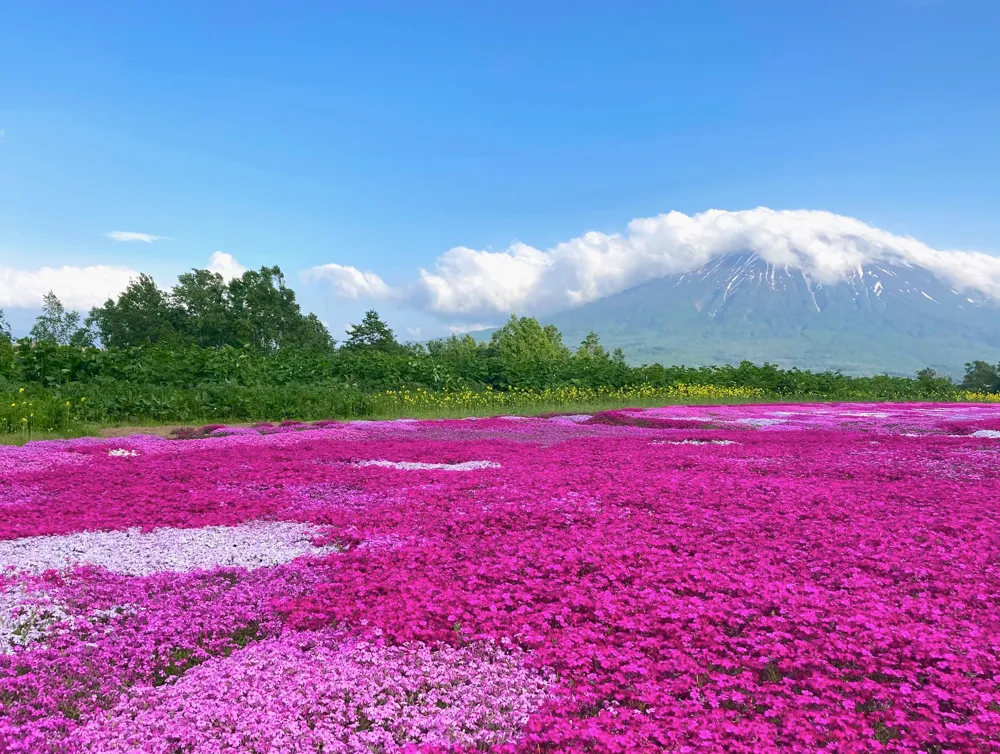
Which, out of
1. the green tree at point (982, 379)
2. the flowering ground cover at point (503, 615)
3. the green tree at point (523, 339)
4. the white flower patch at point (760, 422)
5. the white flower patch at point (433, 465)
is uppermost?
the green tree at point (523, 339)

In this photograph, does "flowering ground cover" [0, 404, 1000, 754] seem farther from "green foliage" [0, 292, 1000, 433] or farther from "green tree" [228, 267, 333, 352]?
"green tree" [228, 267, 333, 352]

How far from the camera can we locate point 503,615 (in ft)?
15.5

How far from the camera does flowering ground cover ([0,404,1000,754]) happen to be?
3447 millimetres

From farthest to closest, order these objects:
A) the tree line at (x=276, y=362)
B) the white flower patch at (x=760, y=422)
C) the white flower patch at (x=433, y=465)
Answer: the tree line at (x=276, y=362), the white flower patch at (x=760, y=422), the white flower patch at (x=433, y=465)

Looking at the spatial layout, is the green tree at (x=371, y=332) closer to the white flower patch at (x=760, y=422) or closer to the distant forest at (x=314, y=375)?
the distant forest at (x=314, y=375)

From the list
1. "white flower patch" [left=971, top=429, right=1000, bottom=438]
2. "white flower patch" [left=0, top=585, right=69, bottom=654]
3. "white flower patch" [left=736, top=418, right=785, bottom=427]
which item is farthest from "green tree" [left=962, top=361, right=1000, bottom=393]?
"white flower patch" [left=0, top=585, right=69, bottom=654]

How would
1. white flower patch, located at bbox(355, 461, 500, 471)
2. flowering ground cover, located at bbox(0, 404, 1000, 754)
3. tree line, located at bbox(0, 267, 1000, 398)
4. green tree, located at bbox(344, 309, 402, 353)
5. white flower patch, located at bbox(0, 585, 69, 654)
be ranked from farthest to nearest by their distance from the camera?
1. green tree, located at bbox(344, 309, 402, 353)
2. tree line, located at bbox(0, 267, 1000, 398)
3. white flower patch, located at bbox(355, 461, 500, 471)
4. white flower patch, located at bbox(0, 585, 69, 654)
5. flowering ground cover, located at bbox(0, 404, 1000, 754)

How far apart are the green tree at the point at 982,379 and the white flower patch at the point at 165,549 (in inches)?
2513

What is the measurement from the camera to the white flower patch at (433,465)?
37.0 ft

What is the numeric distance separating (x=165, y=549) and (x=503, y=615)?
141 inches

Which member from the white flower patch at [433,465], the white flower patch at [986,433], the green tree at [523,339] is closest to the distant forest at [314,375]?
the white flower patch at [433,465]

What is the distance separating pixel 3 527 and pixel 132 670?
4.11 meters

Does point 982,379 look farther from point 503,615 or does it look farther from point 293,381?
point 503,615

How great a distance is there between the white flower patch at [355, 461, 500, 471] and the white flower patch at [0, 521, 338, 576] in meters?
4.05
